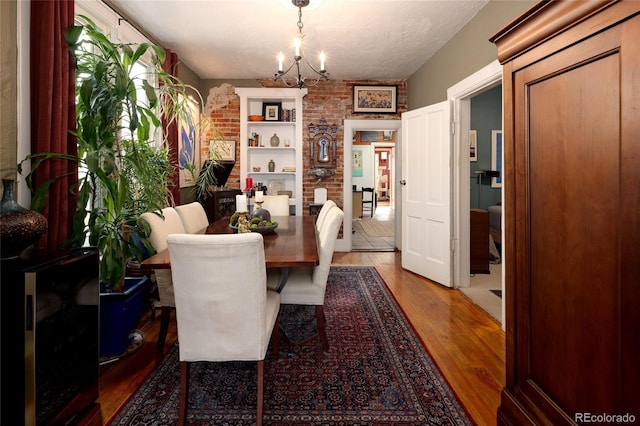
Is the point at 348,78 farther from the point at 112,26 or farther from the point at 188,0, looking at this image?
the point at 112,26

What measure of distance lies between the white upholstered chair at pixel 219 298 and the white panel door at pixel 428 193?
262 centimetres

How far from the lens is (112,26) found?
2.89 m

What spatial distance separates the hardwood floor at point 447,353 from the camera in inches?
68.3

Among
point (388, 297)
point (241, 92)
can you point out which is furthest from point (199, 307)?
point (241, 92)

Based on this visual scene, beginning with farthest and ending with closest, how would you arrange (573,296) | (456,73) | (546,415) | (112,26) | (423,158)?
1. (423,158)
2. (456,73)
3. (112,26)
4. (546,415)
5. (573,296)

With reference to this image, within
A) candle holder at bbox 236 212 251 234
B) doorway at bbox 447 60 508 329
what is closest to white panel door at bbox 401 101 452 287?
doorway at bbox 447 60 508 329

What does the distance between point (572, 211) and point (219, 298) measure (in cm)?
131

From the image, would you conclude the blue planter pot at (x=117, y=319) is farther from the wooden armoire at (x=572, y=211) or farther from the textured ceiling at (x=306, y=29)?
the textured ceiling at (x=306, y=29)

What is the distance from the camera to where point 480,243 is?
414cm

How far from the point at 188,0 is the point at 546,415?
11.6 ft

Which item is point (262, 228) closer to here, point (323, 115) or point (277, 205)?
point (277, 205)

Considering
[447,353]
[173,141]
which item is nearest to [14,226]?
[447,353]

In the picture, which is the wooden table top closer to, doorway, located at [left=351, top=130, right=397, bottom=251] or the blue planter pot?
the blue planter pot

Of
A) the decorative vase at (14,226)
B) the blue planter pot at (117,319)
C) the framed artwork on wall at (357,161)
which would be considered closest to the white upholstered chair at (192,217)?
the blue planter pot at (117,319)
